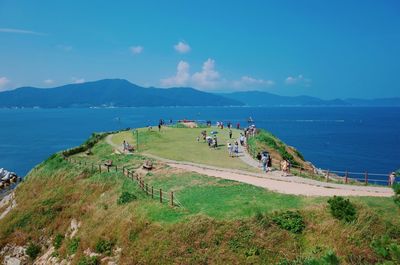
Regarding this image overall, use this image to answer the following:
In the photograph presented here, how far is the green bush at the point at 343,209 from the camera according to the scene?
22.7 m

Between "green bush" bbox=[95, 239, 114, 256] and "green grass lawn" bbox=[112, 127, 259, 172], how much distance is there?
16.9 m

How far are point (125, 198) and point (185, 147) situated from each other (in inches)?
899

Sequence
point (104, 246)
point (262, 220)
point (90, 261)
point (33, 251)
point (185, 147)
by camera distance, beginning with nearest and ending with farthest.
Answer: point (262, 220) → point (90, 261) → point (104, 246) → point (33, 251) → point (185, 147)

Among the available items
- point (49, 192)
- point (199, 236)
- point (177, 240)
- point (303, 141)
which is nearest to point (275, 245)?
point (199, 236)

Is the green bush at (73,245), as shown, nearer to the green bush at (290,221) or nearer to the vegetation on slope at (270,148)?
the green bush at (290,221)

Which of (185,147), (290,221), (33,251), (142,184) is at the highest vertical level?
(185,147)

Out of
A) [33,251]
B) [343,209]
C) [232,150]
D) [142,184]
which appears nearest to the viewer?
[343,209]

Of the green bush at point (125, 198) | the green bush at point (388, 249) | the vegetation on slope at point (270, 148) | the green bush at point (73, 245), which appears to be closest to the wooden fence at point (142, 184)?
the green bush at point (125, 198)

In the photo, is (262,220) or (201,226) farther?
(201,226)

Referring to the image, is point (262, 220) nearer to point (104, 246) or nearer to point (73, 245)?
point (104, 246)

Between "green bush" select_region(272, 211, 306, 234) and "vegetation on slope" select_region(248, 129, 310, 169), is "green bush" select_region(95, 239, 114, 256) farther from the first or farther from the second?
"vegetation on slope" select_region(248, 129, 310, 169)

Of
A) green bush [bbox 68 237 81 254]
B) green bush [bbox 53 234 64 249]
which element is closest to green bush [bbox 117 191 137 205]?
green bush [bbox 68 237 81 254]

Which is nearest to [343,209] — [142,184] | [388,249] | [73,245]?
[388,249]

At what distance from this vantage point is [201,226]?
23406 millimetres
